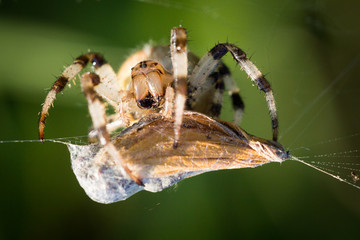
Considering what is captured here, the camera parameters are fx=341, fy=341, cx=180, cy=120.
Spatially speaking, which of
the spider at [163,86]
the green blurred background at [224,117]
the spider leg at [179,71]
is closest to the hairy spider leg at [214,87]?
the spider at [163,86]

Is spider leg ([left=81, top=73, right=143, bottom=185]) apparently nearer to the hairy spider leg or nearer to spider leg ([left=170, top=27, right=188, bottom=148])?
spider leg ([left=170, top=27, right=188, bottom=148])

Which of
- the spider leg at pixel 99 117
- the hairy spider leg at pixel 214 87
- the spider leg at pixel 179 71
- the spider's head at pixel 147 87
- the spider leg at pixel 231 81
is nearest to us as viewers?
the spider leg at pixel 99 117

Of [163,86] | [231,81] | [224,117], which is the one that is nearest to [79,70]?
[163,86]

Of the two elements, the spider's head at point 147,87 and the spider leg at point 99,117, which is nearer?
the spider leg at point 99,117

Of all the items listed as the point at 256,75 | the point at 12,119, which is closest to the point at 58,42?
the point at 12,119

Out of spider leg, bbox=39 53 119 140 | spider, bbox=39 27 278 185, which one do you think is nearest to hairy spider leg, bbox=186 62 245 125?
spider, bbox=39 27 278 185

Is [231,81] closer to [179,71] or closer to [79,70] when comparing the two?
[179,71]

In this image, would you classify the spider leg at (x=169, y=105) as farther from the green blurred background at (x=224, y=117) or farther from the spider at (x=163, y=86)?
the green blurred background at (x=224, y=117)

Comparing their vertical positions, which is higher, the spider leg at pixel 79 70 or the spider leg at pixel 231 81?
the spider leg at pixel 79 70
